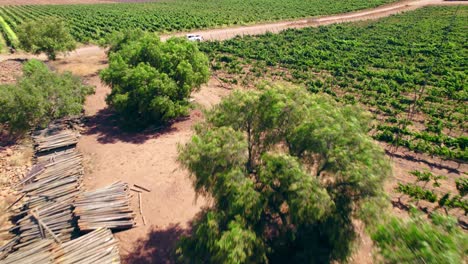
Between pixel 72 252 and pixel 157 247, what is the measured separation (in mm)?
4014

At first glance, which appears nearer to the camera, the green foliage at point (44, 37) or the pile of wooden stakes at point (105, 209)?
the pile of wooden stakes at point (105, 209)

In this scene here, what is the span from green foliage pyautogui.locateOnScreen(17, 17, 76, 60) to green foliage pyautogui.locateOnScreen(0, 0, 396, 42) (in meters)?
14.0

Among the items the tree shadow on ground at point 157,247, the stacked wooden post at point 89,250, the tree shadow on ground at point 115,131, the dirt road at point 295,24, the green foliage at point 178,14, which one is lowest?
the tree shadow on ground at point 157,247

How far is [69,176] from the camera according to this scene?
61.2 ft

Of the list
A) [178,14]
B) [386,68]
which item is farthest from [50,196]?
[178,14]

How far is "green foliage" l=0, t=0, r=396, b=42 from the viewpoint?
65000mm

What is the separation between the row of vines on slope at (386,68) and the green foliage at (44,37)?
69.0 ft

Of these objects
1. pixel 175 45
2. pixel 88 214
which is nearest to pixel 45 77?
pixel 175 45

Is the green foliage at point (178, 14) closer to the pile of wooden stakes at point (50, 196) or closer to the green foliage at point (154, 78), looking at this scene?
the green foliage at point (154, 78)

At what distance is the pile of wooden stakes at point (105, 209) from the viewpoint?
50.6ft

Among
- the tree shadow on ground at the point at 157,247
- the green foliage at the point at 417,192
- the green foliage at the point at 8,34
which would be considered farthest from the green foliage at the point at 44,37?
the green foliage at the point at 417,192

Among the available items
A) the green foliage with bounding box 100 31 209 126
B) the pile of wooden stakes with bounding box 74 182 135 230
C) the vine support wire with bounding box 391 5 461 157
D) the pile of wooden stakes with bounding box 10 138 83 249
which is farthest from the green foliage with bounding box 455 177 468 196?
the pile of wooden stakes with bounding box 10 138 83 249

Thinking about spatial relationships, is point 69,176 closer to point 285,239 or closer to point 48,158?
point 48,158

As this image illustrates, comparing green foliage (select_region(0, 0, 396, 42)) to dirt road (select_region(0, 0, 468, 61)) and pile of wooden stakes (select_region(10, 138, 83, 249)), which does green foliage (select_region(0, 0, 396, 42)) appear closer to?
dirt road (select_region(0, 0, 468, 61))
